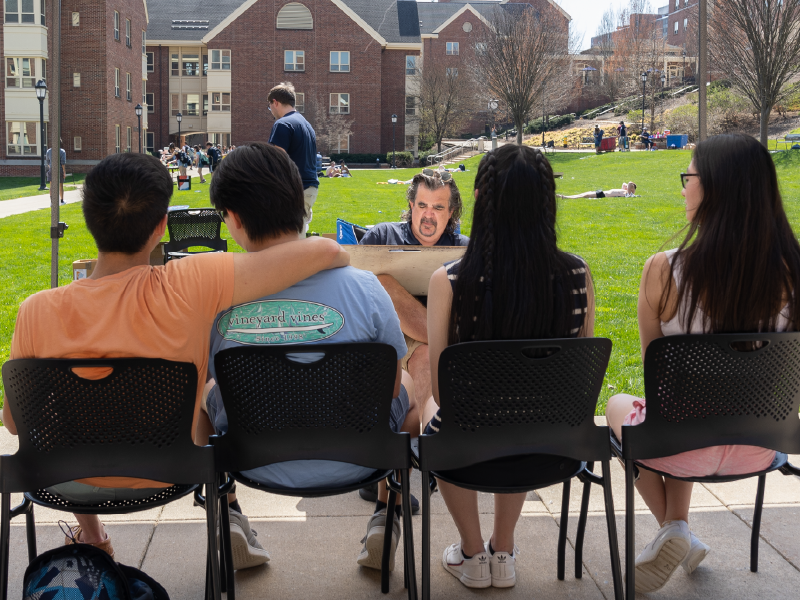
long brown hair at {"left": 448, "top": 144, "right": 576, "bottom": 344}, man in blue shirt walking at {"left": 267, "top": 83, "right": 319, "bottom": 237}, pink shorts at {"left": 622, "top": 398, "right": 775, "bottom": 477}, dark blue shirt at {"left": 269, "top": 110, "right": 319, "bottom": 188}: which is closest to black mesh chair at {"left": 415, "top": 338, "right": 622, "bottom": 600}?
long brown hair at {"left": 448, "top": 144, "right": 576, "bottom": 344}

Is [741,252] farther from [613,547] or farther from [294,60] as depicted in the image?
[294,60]

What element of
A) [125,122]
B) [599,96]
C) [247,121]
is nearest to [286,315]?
[125,122]

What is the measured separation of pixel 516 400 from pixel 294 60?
172 feet

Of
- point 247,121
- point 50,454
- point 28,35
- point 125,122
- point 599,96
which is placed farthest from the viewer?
point 599,96

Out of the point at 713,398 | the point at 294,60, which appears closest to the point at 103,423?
the point at 713,398

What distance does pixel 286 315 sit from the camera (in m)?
2.42

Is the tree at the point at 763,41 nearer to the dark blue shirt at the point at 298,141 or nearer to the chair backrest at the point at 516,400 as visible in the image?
the dark blue shirt at the point at 298,141

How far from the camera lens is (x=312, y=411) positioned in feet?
7.63

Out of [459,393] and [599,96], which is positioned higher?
[599,96]

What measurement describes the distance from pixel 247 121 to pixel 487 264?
52.0 meters

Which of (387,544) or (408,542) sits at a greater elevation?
(408,542)

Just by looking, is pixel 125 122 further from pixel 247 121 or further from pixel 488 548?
pixel 488 548

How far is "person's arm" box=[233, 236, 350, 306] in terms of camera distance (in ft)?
7.73

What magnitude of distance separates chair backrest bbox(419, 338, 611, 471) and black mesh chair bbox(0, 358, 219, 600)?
2.45ft
